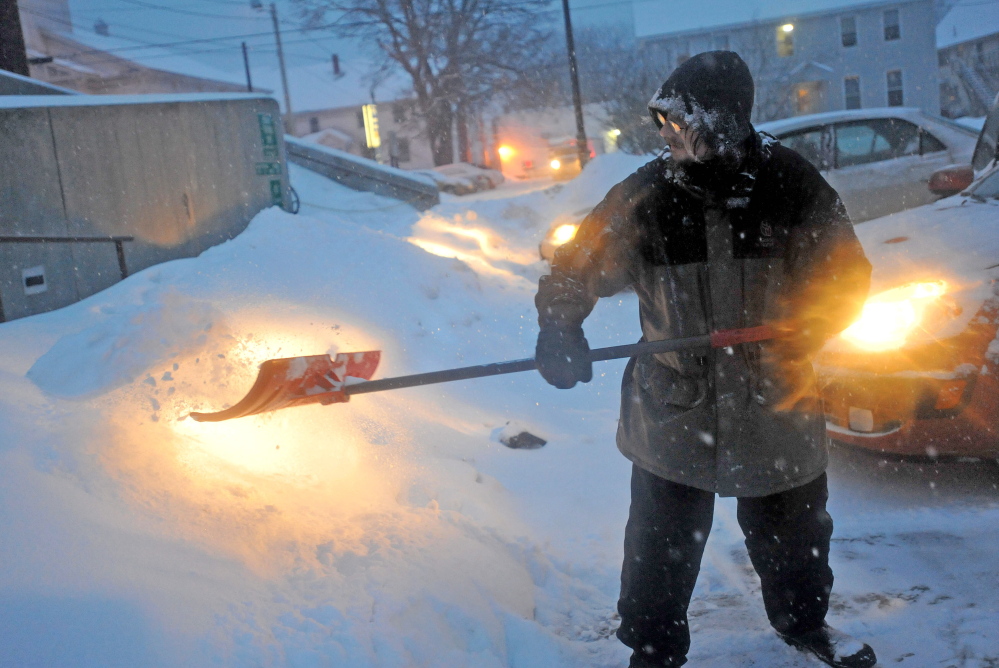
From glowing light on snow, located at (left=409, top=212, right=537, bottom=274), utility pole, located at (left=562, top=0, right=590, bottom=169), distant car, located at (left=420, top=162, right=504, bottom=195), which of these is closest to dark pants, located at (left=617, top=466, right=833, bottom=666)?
glowing light on snow, located at (left=409, top=212, right=537, bottom=274)

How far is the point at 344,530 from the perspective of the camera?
2684mm

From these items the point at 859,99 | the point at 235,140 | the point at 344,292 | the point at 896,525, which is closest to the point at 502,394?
the point at 344,292

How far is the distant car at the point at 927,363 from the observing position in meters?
3.13

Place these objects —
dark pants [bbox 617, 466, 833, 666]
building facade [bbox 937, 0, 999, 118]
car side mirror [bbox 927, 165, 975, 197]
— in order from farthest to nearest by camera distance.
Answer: building facade [bbox 937, 0, 999, 118]
car side mirror [bbox 927, 165, 975, 197]
dark pants [bbox 617, 466, 833, 666]

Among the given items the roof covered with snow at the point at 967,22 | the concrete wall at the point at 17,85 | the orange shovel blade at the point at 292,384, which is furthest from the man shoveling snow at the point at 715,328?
the roof covered with snow at the point at 967,22

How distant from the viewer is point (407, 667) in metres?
2.10

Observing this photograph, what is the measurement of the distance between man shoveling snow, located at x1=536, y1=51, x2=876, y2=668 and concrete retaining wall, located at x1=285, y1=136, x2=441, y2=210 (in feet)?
48.0

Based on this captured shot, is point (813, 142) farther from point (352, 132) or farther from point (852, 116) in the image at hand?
point (352, 132)

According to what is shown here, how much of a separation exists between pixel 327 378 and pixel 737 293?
140cm

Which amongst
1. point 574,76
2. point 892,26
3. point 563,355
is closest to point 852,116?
point 563,355

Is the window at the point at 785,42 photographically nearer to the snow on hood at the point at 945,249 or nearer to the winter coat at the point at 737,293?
the snow on hood at the point at 945,249

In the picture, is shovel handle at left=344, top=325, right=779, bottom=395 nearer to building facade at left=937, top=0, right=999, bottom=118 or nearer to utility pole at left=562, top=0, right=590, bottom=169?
utility pole at left=562, top=0, right=590, bottom=169

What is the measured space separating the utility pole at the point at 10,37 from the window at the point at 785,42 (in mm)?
32245

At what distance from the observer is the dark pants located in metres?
2.15
